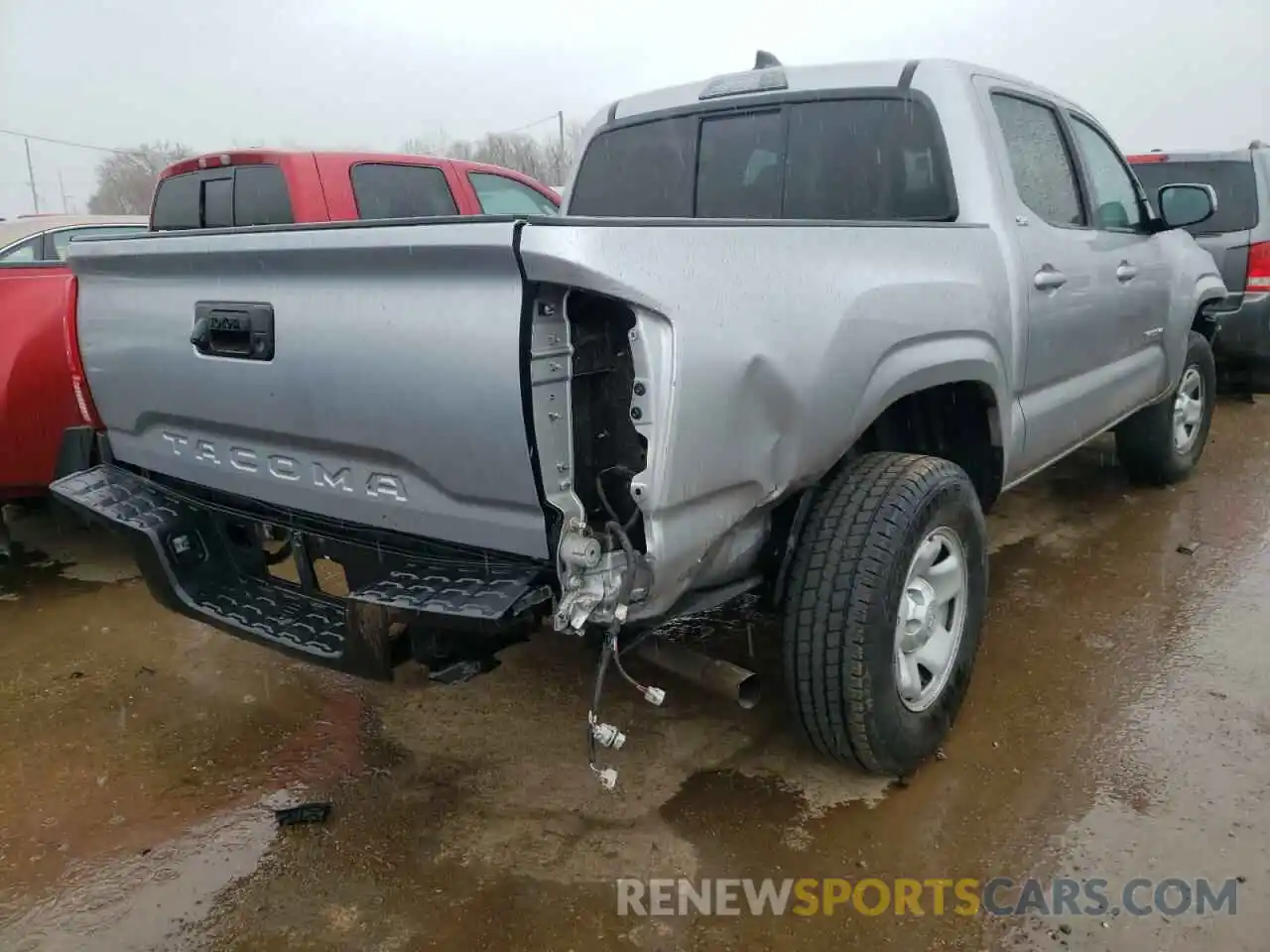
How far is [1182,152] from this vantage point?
278 inches

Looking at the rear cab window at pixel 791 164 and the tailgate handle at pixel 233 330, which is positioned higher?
the rear cab window at pixel 791 164

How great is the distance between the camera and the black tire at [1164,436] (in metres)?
5.15

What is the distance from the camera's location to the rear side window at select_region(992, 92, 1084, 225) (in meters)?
3.40

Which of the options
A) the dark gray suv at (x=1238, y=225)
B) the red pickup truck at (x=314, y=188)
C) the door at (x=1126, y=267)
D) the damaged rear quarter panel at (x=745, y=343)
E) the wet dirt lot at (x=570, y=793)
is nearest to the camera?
the damaged rear quarter panel at (x=745, y=343)

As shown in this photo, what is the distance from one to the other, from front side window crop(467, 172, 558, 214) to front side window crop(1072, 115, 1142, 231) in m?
3.68

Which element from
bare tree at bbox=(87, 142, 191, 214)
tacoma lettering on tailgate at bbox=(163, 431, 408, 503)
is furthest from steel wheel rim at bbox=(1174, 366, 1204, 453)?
bare tree at bbox=(87, 142, 191, 214)

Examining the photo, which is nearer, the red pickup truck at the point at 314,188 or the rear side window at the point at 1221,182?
the red pickup truck at the point at 314,188

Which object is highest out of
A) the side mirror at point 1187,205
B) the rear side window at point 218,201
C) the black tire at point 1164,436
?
the rear side window at point 218,201

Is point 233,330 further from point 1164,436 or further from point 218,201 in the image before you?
point 1164,436

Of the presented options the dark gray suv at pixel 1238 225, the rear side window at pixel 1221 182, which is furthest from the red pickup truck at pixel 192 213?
the dark gray suv at pixel 1238 225

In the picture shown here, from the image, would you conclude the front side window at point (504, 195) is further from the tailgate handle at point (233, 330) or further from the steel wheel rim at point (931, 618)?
the steel wheel rim at point (931, 618)

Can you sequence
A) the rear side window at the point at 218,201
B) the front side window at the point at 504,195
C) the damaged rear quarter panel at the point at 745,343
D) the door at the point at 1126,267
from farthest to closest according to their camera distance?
1. the front side window at the point at 504,195
2. the rear side window at the point at 218,201
3. the door at the point at 1126,267
4. the damaged rear quarter panel at the point at 745,343

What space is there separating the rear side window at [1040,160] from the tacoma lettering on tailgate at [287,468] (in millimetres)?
2407

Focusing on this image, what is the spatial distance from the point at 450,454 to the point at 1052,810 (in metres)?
1.86
